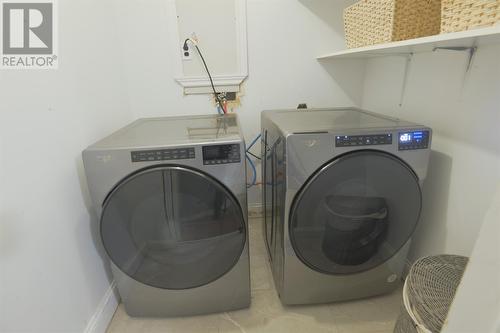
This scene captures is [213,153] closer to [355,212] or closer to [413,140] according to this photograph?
[355,212]

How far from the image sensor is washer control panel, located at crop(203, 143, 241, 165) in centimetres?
92

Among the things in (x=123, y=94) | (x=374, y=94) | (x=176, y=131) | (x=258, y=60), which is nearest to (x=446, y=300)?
(x=176, y=131)

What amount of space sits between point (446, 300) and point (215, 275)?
817 millimetres

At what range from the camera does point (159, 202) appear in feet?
3.14

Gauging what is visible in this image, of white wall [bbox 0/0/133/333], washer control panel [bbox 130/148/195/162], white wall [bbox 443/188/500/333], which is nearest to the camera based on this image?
white wall [bbox 443/188/500/333]

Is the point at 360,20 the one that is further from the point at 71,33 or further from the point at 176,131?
the point at 71,33

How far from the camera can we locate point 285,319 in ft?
4.02

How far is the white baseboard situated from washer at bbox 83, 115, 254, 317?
106 millimetres

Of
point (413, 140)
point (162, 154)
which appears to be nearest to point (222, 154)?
point (162, 154)

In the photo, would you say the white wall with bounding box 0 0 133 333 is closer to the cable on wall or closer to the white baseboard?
the white baseboard

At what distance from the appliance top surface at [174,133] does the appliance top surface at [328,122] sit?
8.5 inches

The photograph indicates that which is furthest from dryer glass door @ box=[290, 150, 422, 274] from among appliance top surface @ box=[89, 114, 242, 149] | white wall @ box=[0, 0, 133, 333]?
white wall @ box=[0, 0, 133, 333]

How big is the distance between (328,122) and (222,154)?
1.65 feet

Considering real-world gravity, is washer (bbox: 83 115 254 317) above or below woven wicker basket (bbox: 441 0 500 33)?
below
